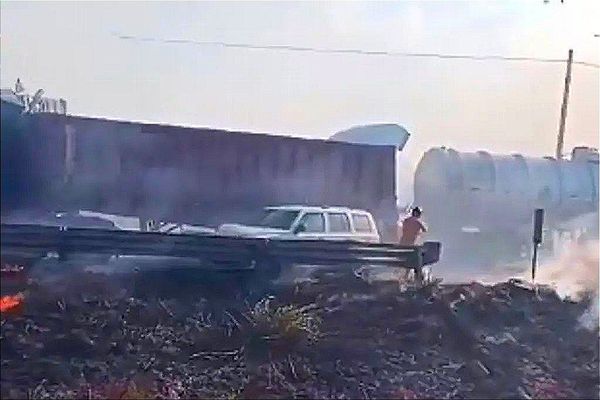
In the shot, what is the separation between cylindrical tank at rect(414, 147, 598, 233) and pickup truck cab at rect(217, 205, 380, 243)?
191 mm

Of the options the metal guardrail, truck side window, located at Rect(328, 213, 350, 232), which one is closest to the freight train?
the metal guardrail

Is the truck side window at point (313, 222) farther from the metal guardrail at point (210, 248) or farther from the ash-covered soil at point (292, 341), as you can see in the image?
the ash-covered soil at point (292, 341)

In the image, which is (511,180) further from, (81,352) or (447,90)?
(81,352)

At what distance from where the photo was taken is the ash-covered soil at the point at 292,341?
2711 millimetres

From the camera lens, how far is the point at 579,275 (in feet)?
10.8

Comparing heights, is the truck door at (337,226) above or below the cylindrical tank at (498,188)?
below

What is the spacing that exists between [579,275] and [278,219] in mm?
975

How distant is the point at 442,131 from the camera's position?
315 cm

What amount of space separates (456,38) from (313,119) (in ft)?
1.71

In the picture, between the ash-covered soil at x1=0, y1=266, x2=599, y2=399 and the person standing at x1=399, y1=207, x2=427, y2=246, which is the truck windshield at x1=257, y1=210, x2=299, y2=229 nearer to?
the ash-covered soil at x1=0, y1=266, x2=599, y2=399

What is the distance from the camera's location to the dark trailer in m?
2.69

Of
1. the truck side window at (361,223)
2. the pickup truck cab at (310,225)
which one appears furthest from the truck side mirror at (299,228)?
the truck side window at (361,223)

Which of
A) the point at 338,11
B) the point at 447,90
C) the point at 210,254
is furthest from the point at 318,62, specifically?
the point at 210,254

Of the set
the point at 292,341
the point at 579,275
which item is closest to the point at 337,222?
the point at 292,341
